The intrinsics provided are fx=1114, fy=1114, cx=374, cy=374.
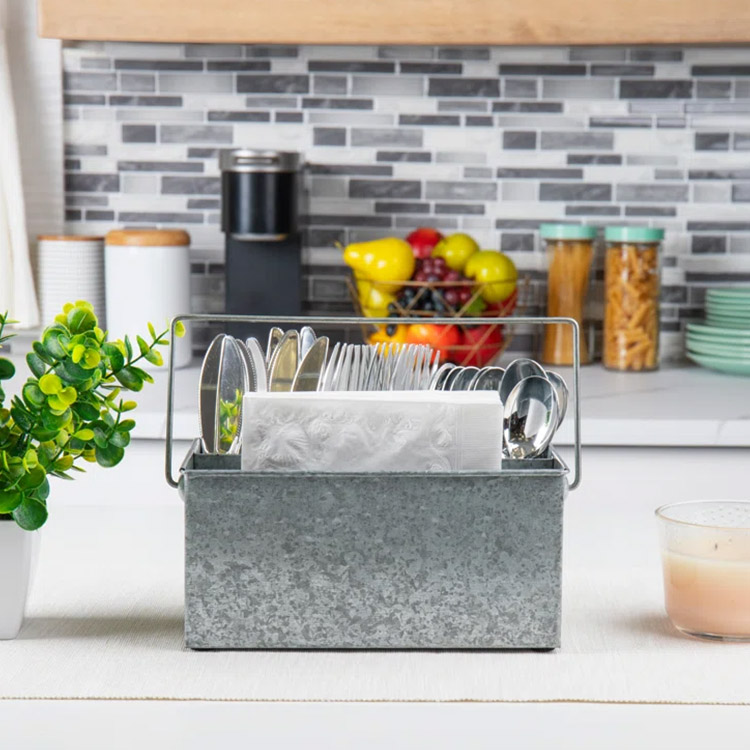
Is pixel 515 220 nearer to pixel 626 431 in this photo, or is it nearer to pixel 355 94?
pixel 355 94

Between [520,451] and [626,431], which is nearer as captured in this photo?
[520,451]

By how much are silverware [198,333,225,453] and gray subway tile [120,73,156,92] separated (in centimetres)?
175

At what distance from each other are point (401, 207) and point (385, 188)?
0.18 ft

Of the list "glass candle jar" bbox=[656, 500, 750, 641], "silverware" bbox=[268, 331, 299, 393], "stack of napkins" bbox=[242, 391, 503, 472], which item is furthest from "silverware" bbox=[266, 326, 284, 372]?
"glass candle jar" bbox=[656, 500, 750, 641]

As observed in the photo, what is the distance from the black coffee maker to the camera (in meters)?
2.17

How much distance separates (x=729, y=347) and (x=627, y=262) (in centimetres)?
27

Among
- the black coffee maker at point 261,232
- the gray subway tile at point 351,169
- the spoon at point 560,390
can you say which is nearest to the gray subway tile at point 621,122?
the gray subway tile at point 351,169

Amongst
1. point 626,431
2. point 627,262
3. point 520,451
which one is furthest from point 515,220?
point 520,451

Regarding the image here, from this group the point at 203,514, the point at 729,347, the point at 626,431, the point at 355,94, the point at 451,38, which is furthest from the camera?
the point at 355,94

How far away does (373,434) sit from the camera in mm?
792

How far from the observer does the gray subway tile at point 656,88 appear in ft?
8.02

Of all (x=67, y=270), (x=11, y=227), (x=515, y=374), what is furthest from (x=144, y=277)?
(x=515, y=374)

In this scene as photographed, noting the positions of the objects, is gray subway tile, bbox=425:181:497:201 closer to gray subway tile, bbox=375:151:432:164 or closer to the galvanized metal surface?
gray subway tile, bbox=375:151:432:164

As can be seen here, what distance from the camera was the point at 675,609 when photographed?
0.85 meters
